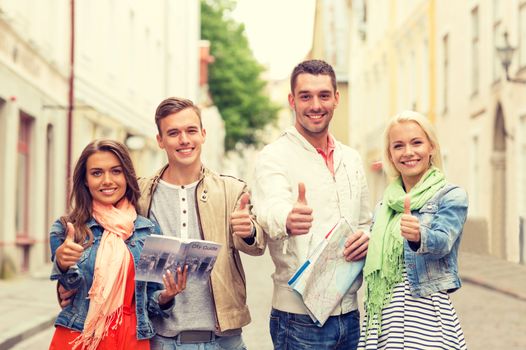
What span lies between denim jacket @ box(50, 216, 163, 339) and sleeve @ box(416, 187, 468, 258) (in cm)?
110

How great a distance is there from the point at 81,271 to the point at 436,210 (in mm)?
1438

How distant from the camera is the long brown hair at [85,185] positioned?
13.4ft

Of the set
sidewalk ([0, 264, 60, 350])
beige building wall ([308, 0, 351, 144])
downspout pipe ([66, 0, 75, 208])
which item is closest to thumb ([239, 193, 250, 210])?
sidewalk ([0, 264, 60, 350])

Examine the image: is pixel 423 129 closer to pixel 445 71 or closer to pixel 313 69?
pixel 313 69

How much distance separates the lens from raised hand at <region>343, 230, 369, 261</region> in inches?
161

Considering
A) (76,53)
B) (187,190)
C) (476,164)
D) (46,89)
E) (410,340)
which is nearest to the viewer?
(410,340)

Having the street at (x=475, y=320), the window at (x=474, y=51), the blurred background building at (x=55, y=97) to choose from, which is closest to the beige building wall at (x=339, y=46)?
the blurred background building at (x=55, y=97)

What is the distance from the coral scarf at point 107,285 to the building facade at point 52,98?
11371mm

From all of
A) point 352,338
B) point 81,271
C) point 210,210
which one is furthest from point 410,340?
point 81,271

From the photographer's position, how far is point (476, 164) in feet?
74.8

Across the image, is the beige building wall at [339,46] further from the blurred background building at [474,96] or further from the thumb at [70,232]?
the thumb at [70,232]

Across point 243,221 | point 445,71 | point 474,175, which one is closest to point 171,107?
point 243,221

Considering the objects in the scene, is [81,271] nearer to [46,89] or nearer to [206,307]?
[206,307]

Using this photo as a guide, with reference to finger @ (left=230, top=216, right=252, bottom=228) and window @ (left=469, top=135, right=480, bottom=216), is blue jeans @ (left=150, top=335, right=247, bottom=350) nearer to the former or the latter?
finger @ (left=230, top=216, right=252, bottom=228)
